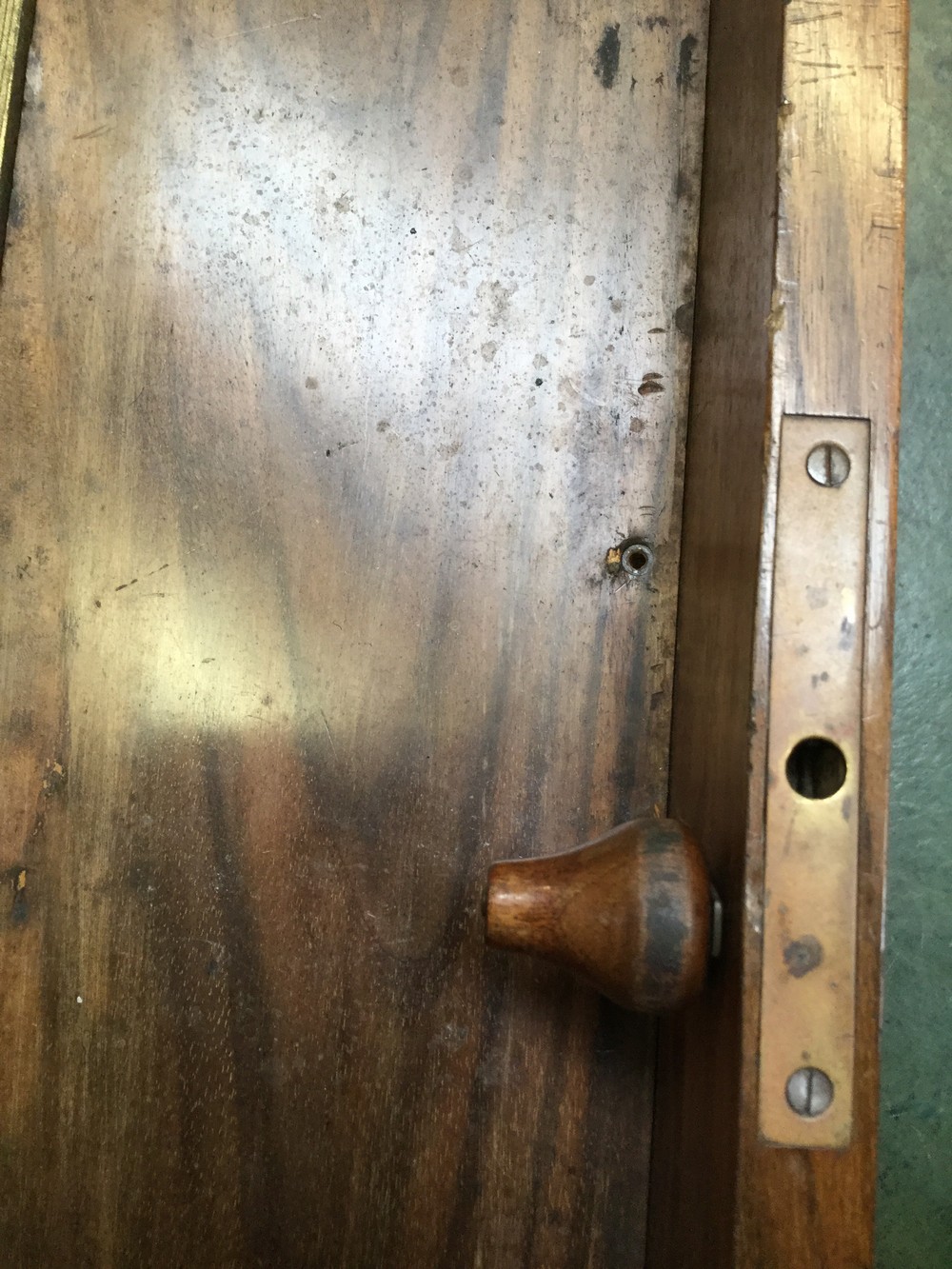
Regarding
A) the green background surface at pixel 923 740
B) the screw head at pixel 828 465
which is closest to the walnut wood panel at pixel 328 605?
the screw head at pixel 828 465

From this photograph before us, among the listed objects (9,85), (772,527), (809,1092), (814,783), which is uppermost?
(9,85)

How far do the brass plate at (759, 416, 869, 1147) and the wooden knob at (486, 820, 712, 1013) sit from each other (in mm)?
48

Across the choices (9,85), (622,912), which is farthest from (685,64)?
(622,912)

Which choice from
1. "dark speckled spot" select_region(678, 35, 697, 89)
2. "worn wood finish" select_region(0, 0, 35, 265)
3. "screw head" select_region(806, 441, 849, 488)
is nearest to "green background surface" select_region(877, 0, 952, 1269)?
"dark speckled spot" select_region(678, 35, 697, 89)

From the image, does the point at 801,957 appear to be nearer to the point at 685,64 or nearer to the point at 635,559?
the point at 635,559

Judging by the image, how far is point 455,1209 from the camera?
2.20 ft

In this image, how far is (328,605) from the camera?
708 millimetres

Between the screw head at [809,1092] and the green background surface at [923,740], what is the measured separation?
0.41m

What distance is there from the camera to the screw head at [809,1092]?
1.67 ft

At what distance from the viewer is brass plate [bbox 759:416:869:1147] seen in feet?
1.68

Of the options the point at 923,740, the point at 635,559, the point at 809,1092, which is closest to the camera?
the point at 809,1092

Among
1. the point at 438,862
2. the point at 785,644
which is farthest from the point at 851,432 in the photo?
the point at 438,862

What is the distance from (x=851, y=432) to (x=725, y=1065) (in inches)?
11.7

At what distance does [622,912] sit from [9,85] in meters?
0.61
